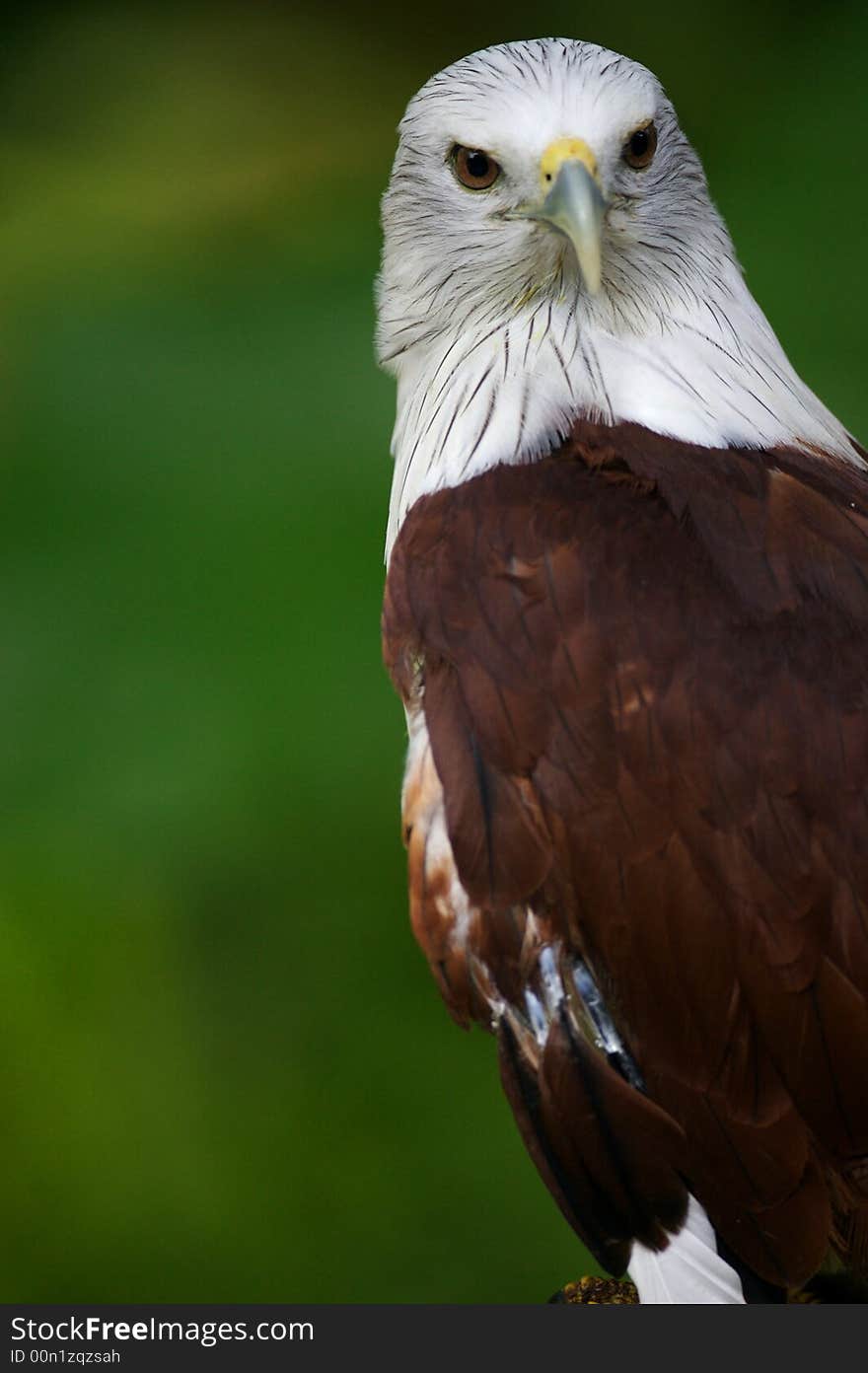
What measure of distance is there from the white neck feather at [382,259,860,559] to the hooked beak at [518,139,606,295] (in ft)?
0.37

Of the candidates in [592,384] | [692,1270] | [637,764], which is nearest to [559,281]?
[592,384]

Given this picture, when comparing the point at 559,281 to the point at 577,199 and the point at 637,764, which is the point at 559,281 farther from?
the point at 637,764

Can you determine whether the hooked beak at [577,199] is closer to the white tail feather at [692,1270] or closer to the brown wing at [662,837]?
the brown wing at [662,837]

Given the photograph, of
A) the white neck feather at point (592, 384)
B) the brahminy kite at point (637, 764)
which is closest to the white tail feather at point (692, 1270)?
the brahminy kite at point (637, 764)

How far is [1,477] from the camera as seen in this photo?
3.15 meters

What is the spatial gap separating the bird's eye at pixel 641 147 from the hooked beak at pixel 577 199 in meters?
0.08

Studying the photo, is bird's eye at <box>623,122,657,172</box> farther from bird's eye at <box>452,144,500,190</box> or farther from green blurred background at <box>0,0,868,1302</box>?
green blurred background at <box>0,0,868,1302</box>

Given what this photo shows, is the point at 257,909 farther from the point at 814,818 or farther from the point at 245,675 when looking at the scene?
the point at 814,818

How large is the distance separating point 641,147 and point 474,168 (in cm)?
17

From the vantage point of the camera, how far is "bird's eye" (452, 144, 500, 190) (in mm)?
1509

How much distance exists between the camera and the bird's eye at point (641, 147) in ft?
4.85

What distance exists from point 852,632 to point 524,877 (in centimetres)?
37

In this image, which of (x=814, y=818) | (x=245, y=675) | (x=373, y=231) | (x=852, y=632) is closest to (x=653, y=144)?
(x=852, y=632)

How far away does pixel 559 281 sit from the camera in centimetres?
154
